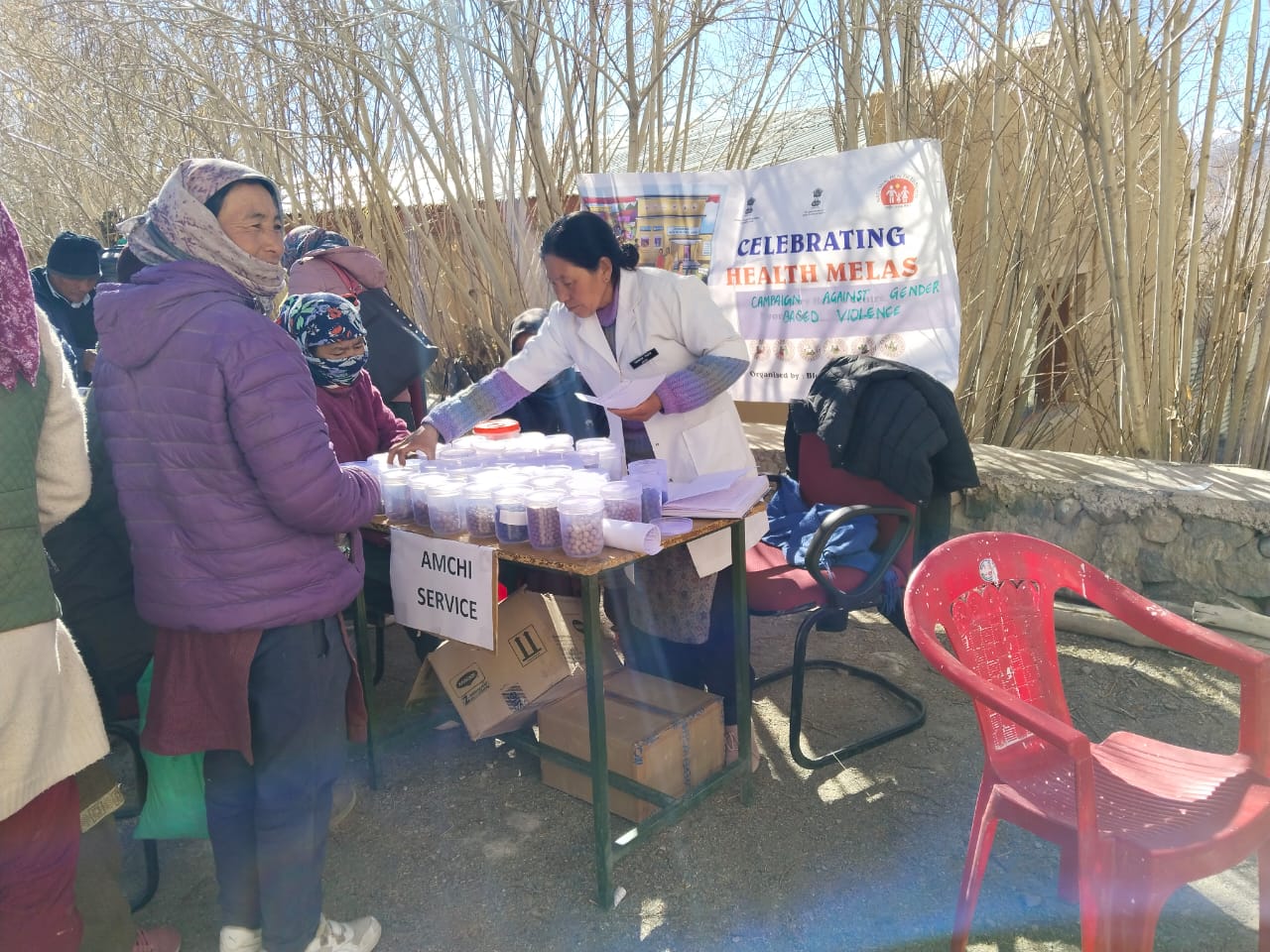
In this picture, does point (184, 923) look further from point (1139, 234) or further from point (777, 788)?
point (1139, 234)

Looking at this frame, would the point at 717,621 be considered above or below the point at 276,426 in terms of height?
below

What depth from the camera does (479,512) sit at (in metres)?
2.25

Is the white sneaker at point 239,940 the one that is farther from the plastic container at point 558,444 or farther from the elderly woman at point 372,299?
the elderly woman at point 372,299

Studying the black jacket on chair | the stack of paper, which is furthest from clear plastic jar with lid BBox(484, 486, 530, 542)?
the black jacket on chair

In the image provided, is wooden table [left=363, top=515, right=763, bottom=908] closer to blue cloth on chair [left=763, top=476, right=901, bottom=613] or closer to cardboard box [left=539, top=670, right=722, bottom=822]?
cardboard box [left=539, top=670, right=722, bottom=822]

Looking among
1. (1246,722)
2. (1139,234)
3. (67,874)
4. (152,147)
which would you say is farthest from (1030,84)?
(152,147)

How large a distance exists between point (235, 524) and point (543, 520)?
0.68 metres

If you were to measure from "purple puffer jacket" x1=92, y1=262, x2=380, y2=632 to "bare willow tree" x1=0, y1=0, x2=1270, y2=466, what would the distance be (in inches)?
122

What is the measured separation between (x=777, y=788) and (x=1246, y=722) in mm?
1344

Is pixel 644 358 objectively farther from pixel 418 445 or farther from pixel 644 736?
pixel 644 736

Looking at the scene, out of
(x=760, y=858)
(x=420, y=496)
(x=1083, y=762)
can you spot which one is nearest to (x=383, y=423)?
(x=420, y=496)

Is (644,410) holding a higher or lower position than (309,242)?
lower

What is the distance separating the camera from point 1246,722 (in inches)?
66.9

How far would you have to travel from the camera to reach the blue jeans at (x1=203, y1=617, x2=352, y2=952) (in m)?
1.88
